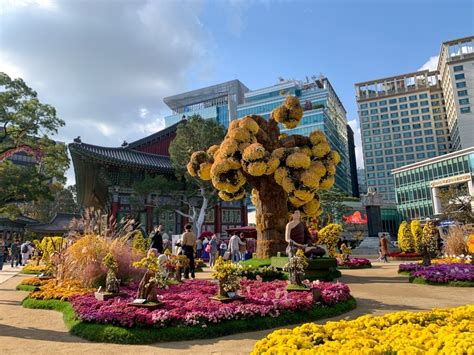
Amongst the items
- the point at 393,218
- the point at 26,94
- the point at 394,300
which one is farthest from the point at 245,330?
the point at 393,218

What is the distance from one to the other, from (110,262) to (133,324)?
2944 millimetres

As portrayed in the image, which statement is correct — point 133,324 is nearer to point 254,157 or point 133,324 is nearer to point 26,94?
point 254,157

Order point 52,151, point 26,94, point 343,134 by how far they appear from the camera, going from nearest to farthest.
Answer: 1. point 26,94
2. point 52,151
3. point 343,134

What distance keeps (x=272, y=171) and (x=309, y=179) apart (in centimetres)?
141

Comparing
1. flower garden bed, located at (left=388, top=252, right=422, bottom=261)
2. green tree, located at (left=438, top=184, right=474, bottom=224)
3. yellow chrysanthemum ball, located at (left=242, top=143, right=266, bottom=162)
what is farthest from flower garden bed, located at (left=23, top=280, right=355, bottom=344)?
green tree, located at (left=438, top=184, right=474, bottom=224)

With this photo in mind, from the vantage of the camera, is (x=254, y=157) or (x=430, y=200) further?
(x=430, y=200)

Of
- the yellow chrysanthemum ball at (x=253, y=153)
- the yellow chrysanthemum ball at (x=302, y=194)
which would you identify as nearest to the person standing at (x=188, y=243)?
the yellow chrysanthemum ball at (x=253, y=153)

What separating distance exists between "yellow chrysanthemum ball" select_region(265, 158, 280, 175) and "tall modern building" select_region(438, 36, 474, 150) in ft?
264

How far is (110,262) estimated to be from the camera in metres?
8.44

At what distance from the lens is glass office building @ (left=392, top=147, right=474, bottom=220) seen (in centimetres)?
5339

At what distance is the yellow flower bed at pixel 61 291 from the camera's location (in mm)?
8875

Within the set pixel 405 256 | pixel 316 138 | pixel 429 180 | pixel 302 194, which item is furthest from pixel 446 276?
pixel 429 180

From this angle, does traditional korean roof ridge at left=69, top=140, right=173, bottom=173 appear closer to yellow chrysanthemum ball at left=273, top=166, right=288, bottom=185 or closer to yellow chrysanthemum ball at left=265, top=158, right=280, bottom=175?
yellow chrysanthemum ball at left=265, top=158, right=280, bottom=175

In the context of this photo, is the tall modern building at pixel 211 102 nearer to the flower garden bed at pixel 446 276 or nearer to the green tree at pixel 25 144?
the green tree at pixel 25 144
